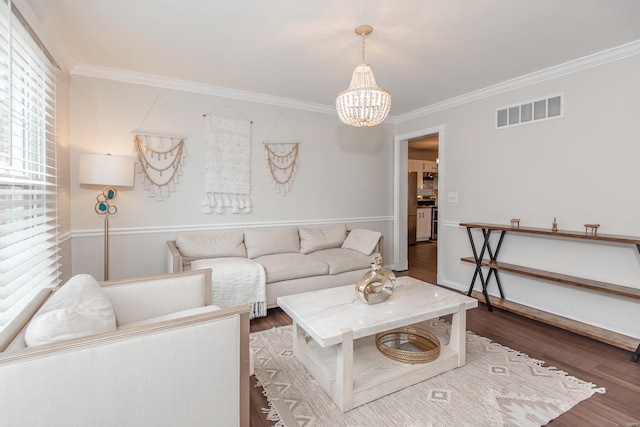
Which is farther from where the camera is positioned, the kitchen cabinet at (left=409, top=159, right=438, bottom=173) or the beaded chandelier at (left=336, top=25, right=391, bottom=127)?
the kitchen cabinet at (left=409, top=159, right=438, bottom=173)

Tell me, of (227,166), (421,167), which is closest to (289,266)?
(227,166)

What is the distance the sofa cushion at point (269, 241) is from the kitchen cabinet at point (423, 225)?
5264 mm

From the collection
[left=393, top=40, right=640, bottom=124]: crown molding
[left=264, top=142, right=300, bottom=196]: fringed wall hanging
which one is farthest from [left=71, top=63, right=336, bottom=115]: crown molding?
[left=393, top=40, right=640, bottom=124]: crown molding

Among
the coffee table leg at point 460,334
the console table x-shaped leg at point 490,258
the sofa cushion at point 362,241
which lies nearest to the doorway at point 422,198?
the sofa cushion at point 362,241

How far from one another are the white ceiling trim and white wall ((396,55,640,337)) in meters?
0.07

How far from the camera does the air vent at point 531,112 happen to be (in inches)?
122

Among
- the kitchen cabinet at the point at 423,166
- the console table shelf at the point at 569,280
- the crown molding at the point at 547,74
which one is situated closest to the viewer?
the console table shelf at the point at 569,280

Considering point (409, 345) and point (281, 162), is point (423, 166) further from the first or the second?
point (409, 345)

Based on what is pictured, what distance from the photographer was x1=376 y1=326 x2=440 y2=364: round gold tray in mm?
2129

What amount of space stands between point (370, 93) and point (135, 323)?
2196 mm

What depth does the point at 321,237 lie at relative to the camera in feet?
13.6

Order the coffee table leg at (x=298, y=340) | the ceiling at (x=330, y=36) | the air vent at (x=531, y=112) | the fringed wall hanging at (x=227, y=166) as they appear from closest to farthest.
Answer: the ceiling at (x=330, y=36), the coffee table leg at (x=298, y=340), the air vent at (x=531, y=112), the fringed wall hanging at (x=227, y=166)

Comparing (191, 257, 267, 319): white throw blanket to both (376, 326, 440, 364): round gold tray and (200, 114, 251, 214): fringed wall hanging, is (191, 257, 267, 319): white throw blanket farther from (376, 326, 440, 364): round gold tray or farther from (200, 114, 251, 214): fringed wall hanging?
(376, 326, 440, 364): round gold tray

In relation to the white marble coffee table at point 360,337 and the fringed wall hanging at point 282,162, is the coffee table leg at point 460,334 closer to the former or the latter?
the white marble coffee table at point 360,337
